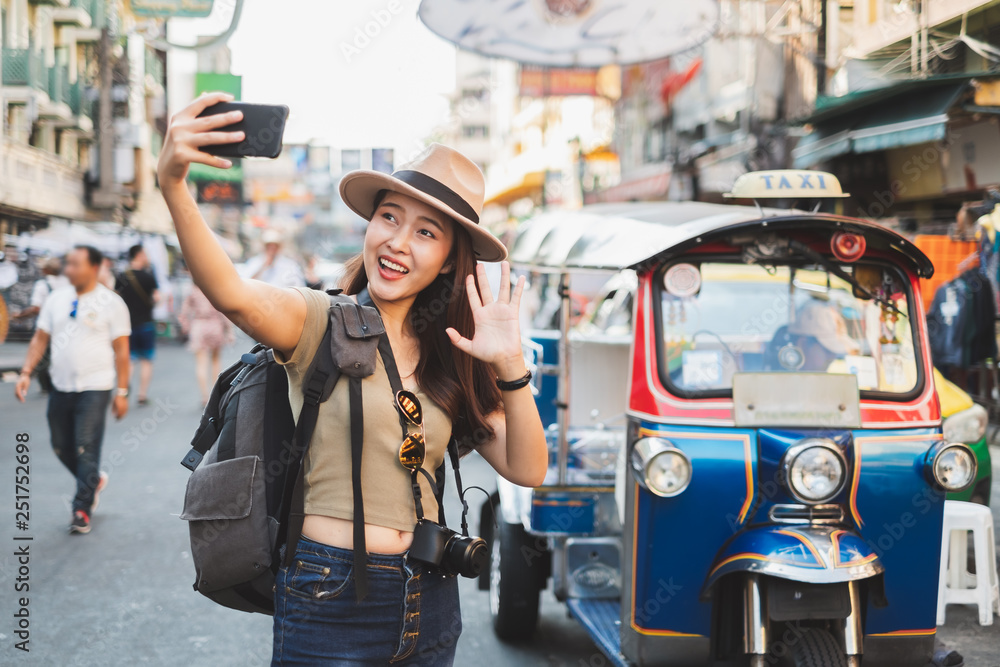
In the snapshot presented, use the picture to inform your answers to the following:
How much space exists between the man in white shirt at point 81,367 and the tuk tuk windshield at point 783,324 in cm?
457

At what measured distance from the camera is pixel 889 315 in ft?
13.0

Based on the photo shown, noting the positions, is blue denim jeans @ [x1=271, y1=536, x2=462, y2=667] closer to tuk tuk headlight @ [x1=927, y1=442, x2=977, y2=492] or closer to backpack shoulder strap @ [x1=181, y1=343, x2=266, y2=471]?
backpack shoulder strap @ [x1=181, y1=343, x2=266, y2=471]

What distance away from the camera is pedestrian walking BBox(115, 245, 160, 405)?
40.2ft

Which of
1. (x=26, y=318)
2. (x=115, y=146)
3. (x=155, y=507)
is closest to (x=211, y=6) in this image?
(x=155, y=507)

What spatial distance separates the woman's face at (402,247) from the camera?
2.33 metres

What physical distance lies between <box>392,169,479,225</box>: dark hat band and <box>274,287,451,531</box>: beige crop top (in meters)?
0.38

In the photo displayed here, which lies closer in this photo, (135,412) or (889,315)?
(889,315)

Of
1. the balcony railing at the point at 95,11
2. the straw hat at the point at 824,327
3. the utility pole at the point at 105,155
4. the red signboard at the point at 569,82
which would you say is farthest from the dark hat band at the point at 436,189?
the balcony railing at the point at 95,11

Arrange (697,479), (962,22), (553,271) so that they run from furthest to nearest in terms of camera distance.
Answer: (962,22) → (553,271) → (697,479)

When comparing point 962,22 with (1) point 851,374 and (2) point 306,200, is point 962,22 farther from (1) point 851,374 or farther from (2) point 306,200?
(2) point 306,200

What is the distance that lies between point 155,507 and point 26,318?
46.2 ft

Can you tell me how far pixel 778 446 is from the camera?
3.56m

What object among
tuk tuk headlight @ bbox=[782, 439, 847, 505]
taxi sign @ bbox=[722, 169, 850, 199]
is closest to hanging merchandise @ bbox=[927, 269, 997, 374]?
taxi sign @ bbox=[722, 169, 850, 199]

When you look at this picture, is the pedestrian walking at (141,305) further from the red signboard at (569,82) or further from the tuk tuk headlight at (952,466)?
the red signboard at (569,82)
